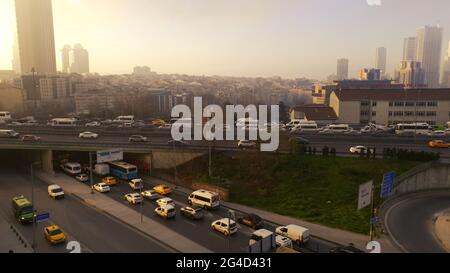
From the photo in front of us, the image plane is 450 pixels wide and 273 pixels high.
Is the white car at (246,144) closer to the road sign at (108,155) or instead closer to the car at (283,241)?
the road sign at (108,155)

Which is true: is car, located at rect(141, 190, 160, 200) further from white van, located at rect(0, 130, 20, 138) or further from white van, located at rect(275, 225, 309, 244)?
white van, located at rect(0, 130, 20, 138)

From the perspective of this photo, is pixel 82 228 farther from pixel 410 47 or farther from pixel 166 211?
pixel 410 47

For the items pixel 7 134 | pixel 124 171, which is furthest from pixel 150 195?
pixel 7 134

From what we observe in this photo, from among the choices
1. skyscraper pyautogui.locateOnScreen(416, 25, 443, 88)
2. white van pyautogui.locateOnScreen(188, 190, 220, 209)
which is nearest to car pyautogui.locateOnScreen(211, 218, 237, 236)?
white van pyautogui.locateOnScreen(188, 190, 220, 209)

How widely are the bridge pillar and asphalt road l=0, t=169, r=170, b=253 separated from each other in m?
5.12

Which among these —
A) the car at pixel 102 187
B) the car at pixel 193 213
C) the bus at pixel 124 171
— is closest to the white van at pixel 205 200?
the car at pixel 193 213

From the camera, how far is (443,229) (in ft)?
67.9

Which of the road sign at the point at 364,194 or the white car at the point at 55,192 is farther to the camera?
the white car at the point at 55,192

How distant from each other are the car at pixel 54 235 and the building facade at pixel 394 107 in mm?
46647

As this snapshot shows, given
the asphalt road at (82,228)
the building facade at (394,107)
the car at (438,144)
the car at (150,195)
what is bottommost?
the asphalt road at (82,228)

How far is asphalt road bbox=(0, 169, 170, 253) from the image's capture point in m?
17.8

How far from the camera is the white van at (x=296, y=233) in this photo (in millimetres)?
18053

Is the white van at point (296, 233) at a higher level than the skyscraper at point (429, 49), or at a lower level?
lower

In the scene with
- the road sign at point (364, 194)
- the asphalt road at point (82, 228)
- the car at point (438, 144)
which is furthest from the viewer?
the car at point (438, 144)
